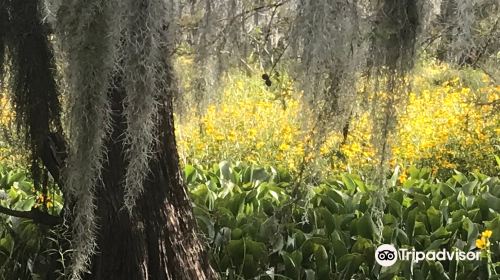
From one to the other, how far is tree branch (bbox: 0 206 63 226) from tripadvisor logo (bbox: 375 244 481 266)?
1.40 m

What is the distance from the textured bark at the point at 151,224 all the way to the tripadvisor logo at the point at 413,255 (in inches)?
32.6

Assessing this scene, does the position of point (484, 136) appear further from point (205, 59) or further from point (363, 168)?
point (205, 59)

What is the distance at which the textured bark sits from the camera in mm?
2387

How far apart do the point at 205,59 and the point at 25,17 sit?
72cm

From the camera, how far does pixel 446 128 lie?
16.4 feet

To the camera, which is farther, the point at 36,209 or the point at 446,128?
the point at 446,128

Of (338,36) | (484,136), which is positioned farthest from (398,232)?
(484,136)

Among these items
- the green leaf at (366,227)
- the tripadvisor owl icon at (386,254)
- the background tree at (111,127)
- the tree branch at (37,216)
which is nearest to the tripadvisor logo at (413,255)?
the tripadvisor owl icon at (386,254)

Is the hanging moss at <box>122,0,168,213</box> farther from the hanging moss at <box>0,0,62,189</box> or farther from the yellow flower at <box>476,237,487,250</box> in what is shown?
the yellow flower at <box>476,237,487,250</box>

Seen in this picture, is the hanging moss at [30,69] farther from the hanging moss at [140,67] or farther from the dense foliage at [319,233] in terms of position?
the hanging moss at [140,67]

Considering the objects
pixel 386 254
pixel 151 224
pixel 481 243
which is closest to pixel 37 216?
pixel 151 224

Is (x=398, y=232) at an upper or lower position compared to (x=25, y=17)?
lower

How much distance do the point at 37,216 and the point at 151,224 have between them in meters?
0.61

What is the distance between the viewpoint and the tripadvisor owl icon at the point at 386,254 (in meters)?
2.83
